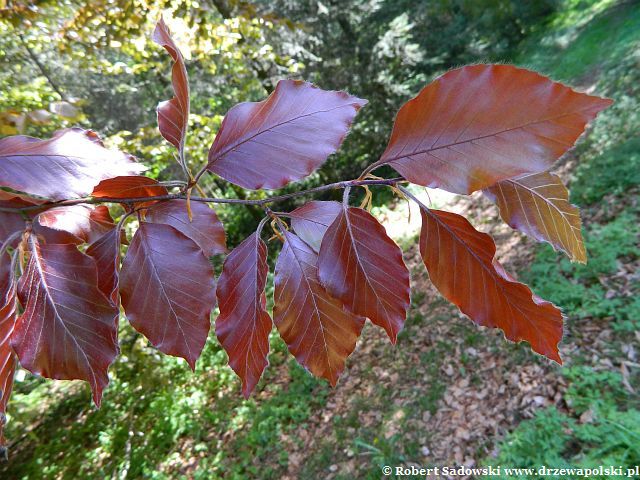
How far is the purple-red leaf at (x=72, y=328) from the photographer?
19.3 inches

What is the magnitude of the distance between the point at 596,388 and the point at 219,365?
14.8ft

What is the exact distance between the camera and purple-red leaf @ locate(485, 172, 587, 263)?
1.92 ft

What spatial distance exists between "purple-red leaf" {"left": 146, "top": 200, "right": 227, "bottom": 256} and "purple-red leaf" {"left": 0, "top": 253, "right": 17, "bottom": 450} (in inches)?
7.8

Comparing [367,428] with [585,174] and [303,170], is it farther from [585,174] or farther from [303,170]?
[585,174]

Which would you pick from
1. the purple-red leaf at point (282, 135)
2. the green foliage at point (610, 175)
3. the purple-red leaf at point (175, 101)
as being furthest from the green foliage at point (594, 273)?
the purple-red leaf at point (175, 101)

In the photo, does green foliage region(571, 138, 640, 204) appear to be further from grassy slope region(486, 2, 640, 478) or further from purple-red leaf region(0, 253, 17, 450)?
purple-red leaf region(0, 253, 17, 450)

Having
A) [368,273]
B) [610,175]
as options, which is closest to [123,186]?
[368,273]

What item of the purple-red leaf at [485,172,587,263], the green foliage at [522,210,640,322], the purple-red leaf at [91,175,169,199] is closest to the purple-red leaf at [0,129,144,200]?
the purple-red leaf at [91,175,169,199]

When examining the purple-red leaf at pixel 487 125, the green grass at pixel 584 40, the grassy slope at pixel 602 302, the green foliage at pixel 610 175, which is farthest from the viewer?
the green grass at pixel 584 40

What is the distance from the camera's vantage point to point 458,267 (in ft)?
1.72

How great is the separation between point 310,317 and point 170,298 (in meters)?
0.19

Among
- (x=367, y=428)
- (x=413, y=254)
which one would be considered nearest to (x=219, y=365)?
(x=367, y=428)

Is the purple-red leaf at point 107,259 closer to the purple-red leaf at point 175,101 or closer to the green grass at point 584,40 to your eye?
the purple-red leaf at point 175,101

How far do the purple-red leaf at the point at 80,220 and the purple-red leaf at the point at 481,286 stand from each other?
0.54 metres
